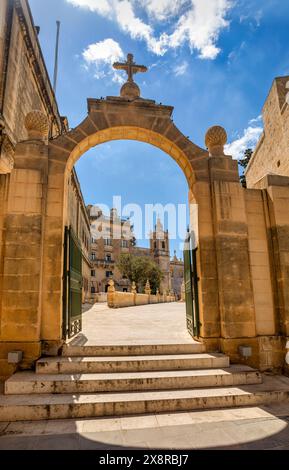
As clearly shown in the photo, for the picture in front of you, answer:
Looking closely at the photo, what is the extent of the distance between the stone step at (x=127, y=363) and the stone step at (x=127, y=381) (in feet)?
0.47

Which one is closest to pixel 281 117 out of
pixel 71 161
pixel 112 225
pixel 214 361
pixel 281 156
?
pixel 281 156

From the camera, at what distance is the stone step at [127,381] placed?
3805 millimetres

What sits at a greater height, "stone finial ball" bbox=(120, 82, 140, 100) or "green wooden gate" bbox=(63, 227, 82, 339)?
"stone finial ball" bbox=(120, 82, 140, 100)

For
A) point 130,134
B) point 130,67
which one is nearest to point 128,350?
point 130,134

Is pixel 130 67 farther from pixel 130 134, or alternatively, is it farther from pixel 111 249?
pixel 111 249

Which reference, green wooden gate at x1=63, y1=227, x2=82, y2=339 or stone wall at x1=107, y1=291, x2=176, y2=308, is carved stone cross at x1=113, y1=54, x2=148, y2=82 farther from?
stone wall at x1=107, y1=291, x2=176, y2=308

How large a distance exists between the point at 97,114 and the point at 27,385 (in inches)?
213

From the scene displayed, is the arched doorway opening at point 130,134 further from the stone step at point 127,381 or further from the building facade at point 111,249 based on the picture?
the building facade at point 111,249

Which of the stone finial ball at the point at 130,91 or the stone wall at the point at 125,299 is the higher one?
the stone finial ball at the point at 130,91

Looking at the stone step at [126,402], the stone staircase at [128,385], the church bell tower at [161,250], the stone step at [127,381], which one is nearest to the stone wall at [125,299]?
the stone staircase at [128,385]

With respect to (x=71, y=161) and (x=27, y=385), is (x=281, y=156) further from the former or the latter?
(x=27, y=385)

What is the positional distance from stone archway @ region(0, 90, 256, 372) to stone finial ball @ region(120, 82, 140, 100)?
282 mm

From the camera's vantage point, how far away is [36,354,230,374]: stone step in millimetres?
4262

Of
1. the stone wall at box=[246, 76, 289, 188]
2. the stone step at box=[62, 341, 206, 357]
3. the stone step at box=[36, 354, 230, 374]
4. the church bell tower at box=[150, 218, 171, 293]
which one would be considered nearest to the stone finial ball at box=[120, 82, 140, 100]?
the stone step at box=[62, 341, 206, 357]
